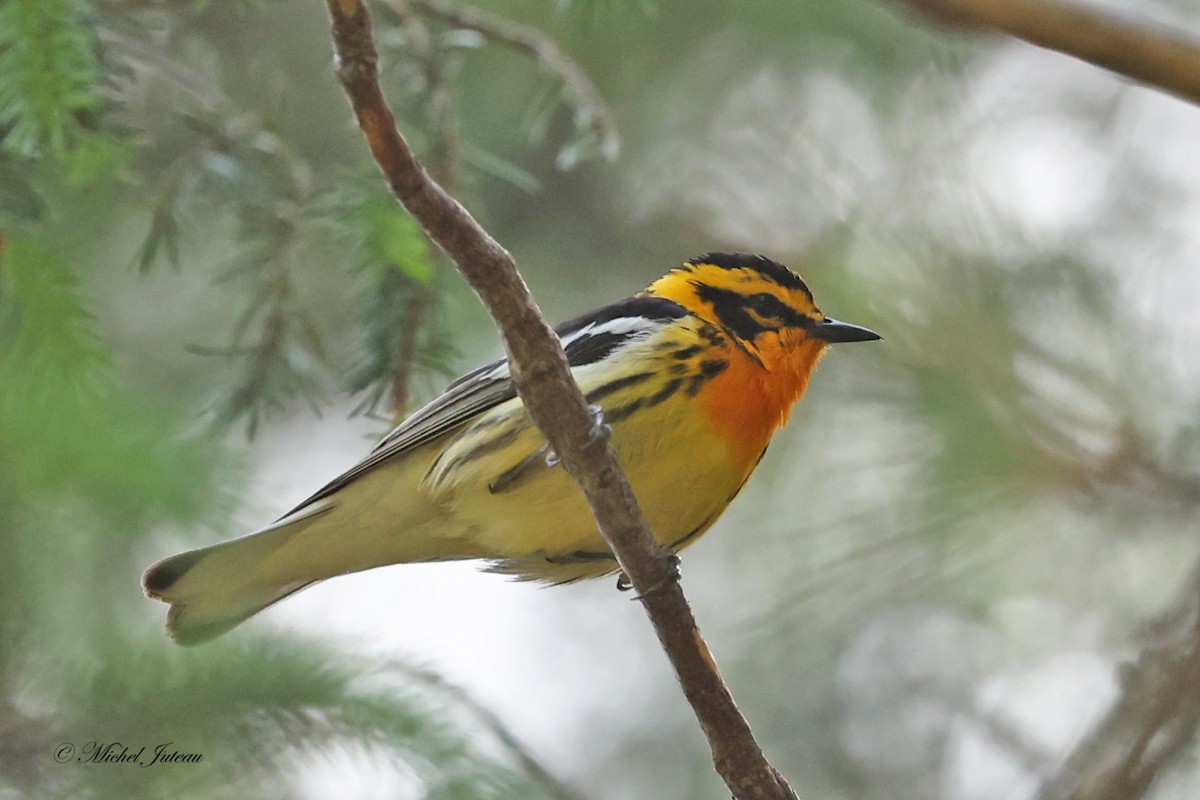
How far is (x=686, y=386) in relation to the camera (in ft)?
8.50

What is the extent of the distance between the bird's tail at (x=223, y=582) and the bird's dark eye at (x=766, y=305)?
41.5 inches

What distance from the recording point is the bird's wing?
8.71 feet

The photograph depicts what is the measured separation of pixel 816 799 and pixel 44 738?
2.58 m

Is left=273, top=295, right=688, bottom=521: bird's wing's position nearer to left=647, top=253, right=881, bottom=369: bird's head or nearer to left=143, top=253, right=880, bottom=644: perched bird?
left=143, top=253, right=880, bottom=644: perched bird

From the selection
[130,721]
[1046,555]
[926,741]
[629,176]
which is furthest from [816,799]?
[130,721]

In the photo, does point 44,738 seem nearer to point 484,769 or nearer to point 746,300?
point 484,769

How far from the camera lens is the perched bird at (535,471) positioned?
8.35ft

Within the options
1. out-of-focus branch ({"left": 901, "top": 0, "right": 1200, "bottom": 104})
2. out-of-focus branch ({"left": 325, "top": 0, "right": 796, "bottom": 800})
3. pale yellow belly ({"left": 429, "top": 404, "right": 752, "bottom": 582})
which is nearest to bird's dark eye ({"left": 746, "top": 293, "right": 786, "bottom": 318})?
pale yellow belly ({"left": 429, "top": 404, "right": 752, "bottom": 582})

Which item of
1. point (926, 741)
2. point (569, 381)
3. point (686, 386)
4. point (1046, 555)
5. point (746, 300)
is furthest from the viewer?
point (926, 741)

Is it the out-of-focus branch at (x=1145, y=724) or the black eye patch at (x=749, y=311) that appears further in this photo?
the black eye patch at (x=749, y=311)

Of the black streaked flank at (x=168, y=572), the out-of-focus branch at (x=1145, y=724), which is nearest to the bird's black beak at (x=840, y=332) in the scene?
the out-of-focus branch at (x=1145, y=724)

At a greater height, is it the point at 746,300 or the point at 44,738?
the point at 746,300

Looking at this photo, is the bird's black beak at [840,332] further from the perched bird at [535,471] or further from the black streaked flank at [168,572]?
the black streaked flank at [168,572]

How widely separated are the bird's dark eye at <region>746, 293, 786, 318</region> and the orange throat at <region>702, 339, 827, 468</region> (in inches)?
3.9
